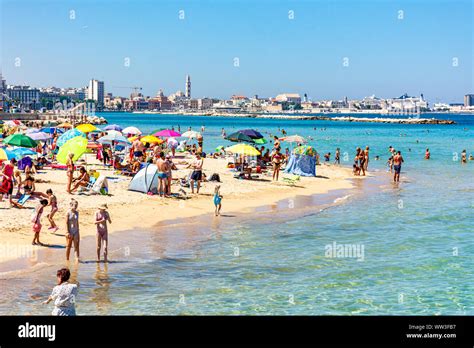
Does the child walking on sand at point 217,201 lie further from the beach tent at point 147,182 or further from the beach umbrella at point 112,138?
the beach umbrella at point 112,138

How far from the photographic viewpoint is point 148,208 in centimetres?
1930

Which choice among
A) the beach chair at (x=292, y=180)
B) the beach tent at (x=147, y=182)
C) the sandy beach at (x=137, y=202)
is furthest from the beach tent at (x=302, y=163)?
the beach tent at (x=147, y=182)

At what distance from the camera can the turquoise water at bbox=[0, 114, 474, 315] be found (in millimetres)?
10802

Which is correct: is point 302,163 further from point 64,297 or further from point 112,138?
point 64,297

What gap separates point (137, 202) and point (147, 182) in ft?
5.50

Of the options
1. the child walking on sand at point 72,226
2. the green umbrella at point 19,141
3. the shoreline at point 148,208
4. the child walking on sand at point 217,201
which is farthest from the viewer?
the green umbrella at point 19,141

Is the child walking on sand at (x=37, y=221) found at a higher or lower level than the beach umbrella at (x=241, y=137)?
lower

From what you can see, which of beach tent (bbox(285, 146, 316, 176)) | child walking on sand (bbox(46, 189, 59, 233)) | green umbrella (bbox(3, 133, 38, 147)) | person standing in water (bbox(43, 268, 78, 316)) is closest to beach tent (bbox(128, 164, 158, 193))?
green umbrella (bbox(3, 133, 38, 147))

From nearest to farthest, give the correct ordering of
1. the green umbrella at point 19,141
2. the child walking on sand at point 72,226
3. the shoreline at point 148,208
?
the child walking on sand at point 72,226
the shoreline at point 148,208
the green umbrella at point 19,141

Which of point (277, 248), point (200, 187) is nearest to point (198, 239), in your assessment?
point (277, 248)

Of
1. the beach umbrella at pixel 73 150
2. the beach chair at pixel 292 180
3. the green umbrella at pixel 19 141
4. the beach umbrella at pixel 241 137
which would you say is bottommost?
the beach chair at pixel 292 180

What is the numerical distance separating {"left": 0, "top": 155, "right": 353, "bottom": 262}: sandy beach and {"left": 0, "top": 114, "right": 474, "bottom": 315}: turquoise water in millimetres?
1217

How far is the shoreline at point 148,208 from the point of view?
1430 centimetres

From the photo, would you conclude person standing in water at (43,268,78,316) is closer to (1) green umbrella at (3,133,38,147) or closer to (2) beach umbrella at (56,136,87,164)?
(2) beach umbrella at (56,136,87,164)
